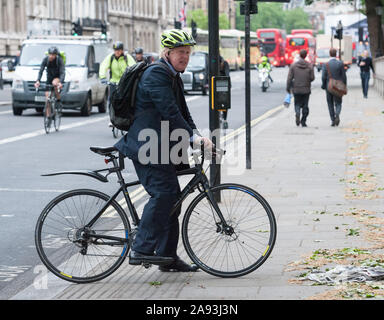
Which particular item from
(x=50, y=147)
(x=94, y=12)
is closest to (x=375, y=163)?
(x=50, y=147)

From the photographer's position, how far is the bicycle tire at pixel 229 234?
6562 mm

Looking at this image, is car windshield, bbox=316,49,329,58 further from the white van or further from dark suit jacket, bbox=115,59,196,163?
dark suit jacket, bbox=115,59,196,163

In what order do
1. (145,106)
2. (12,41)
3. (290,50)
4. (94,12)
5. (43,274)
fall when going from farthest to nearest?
(290,50)
(94,12)
(12,41)
(43,274)
(145,106)

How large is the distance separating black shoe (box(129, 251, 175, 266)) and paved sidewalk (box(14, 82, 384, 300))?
0.40ft

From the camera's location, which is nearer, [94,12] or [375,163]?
[375,163]

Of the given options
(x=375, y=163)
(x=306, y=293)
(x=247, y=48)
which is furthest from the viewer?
(x=375, y=163)

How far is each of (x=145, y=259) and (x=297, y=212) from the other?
3.23m

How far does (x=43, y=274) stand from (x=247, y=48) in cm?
628

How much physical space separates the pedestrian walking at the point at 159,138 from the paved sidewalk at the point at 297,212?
1.02 feet

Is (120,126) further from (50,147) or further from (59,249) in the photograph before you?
(50,147)

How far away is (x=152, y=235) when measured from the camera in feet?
21.3

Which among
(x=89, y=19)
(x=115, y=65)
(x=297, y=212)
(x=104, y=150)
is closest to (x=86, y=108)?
(x=115, y=65)

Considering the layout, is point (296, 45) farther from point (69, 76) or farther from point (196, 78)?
point (69, 76)

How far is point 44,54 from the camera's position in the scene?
26484 mm
